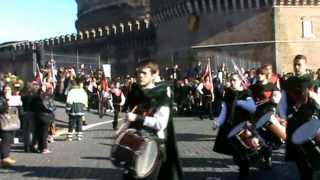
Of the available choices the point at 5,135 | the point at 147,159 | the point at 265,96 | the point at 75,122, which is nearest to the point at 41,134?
the point at 5,135

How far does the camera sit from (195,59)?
40.3 metres

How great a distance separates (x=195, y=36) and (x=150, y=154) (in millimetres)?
35707

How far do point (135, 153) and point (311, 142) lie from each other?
1.74 metres

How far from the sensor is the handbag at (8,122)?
10625mm

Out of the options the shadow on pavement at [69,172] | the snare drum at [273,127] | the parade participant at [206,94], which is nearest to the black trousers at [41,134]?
the shadow on pavement at [69,172]

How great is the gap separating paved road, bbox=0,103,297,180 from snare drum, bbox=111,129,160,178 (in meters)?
2.91

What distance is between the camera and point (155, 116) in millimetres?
5902

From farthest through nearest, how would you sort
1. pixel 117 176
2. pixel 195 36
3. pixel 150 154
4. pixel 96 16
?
pixel 96 16
pixel 195 36
pixel 117 176
pixel 150 154

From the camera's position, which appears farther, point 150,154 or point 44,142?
point 44,142

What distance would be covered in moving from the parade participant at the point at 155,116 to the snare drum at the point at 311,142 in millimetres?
1227

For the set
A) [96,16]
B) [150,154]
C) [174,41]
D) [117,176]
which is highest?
[96,16]

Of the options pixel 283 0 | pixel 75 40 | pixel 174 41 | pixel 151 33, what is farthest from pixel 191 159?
pixel 75 40

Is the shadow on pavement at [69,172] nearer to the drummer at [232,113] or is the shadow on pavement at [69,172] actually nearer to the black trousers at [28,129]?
the drummer at [232,113]

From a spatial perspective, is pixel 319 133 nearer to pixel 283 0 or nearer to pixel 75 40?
pixel 283 0
